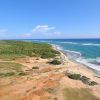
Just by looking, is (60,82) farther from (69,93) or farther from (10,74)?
(10,74)

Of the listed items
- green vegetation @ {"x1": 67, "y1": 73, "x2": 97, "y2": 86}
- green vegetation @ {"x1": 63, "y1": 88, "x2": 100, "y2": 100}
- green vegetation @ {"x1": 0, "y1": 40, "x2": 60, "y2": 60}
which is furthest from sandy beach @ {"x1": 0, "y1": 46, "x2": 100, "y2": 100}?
green vegetation @ {"x1": 0, "y1": 40, "x2": 60, "y2": 60}

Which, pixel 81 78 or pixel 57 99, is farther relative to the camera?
pixel 81 78

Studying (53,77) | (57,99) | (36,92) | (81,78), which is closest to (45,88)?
(36,92)

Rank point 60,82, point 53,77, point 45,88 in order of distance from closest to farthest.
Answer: point 45,88
point 60,82
point 53,77

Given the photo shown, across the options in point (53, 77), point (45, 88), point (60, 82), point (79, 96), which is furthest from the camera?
point (53, 77)

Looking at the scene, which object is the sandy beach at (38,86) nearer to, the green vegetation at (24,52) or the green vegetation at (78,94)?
the green vegetation at (78,94)

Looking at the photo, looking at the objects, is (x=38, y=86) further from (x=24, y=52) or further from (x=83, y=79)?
(x=24, y=52)

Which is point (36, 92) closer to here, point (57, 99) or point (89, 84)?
Answer: point (57, 99)

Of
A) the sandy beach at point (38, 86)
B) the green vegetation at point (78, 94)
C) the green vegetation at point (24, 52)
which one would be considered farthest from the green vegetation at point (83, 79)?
the green vegetation at point (24, 52)
